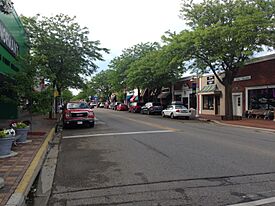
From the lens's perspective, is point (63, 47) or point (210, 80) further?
point (210, 80)

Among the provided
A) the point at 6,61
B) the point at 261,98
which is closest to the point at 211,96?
the point at 261,98

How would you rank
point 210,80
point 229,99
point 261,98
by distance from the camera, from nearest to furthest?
point 229,99 → point 261,98 → point 210,80

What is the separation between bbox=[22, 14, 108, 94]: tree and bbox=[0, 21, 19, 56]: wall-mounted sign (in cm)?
255

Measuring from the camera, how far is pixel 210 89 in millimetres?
38125

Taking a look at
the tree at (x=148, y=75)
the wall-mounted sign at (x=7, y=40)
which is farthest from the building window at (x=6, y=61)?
the tree at (x=148, y=75)

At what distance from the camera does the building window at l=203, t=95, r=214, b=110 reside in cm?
3897

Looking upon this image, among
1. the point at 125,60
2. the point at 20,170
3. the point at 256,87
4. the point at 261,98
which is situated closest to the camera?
the point at 20,170

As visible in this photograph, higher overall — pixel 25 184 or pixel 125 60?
pixel 125 60

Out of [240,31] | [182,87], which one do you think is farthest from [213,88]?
[240,31]

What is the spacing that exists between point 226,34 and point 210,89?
14.6 m

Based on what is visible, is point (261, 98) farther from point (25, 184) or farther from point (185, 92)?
point (25, 184)

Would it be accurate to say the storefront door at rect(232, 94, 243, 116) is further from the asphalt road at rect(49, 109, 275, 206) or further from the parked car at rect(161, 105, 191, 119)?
the asphalt road at rect(49, 109, 275, 206)

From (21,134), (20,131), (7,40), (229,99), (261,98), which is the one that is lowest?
(21,134)

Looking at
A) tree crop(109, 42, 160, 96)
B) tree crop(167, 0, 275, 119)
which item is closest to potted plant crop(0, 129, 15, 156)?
tree crop(167, 0, 275, 119)
